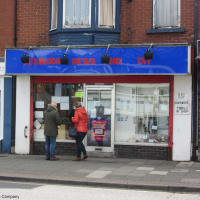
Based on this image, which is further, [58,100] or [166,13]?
[58,100]

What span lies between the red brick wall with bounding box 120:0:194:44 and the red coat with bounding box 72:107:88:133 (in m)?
2.66

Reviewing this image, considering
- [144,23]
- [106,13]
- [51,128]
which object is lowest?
[51,128]

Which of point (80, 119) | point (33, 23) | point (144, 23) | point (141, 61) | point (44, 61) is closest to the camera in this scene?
point (141, 61)

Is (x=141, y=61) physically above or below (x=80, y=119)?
above

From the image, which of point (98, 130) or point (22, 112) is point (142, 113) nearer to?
point (98, 130)

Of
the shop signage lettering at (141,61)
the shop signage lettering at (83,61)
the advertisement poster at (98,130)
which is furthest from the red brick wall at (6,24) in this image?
the shop signage lettering at (141,61)

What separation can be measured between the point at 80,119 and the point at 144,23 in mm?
3546

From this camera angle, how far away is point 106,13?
47.0ft

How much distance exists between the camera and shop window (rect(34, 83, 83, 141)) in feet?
47.9

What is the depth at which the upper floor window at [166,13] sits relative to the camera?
13.6m

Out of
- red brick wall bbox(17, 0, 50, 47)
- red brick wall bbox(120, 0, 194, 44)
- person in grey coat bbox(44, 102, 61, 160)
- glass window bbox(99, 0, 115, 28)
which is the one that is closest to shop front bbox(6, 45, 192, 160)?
red brick wall bbox(120, 0, 194, 44)

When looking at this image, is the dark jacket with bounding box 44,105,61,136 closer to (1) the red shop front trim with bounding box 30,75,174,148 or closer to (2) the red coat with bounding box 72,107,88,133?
(2) the red coat with bounding box 72,107,88,133

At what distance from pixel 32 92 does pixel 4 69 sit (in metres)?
1.26

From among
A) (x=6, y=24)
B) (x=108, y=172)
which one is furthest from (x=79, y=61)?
(x=108, y=172)
